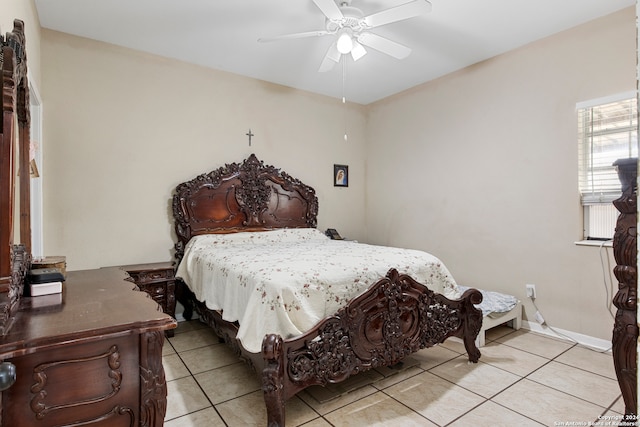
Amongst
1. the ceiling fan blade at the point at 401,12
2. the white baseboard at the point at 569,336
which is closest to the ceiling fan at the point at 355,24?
the ceiling fan blade at the point at 401,12

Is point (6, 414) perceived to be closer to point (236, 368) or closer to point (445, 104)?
point (236, 368)

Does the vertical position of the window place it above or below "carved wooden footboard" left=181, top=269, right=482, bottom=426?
above

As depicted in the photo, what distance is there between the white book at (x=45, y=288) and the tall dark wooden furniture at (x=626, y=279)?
252 cm

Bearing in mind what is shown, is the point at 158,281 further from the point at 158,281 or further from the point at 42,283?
the point at 42,283

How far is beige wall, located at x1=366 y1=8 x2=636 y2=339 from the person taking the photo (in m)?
2.89

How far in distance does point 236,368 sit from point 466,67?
12.4 feet

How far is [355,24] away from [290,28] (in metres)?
0.76

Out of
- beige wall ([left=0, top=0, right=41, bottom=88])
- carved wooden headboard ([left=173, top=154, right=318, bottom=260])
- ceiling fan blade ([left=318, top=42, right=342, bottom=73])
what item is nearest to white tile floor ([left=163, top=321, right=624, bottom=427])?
carved wooden headboard ([left=173, top=154, right=318, bottom=260])

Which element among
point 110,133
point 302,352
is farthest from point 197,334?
point 110,133

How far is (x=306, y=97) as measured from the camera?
4.54m

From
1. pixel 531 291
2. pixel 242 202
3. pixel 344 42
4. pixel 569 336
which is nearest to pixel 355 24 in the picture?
pixel 344 42

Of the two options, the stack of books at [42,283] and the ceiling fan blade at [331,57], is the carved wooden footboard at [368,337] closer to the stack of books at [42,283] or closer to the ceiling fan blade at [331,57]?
the stack of books at [42,283]

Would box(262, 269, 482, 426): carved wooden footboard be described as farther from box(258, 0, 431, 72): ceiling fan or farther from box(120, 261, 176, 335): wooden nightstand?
box(120, 261, 176, 335): wooden nightstand

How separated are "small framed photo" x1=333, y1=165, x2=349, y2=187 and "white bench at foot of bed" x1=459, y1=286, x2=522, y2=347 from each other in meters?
2.33
